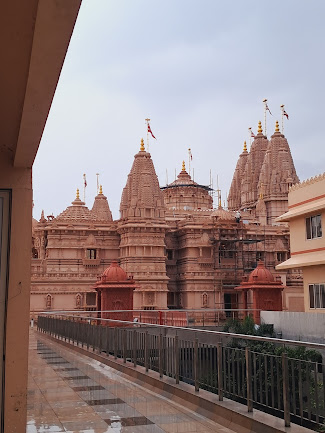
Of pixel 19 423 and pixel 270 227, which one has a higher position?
pixel 270 227

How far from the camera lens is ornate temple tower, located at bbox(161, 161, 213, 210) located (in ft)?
179

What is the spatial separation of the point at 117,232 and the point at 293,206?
740 inches

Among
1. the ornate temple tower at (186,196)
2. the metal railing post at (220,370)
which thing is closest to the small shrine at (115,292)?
the metal railing post at (220,370)

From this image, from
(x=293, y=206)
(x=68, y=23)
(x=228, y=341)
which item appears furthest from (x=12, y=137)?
(x=293, y=206)

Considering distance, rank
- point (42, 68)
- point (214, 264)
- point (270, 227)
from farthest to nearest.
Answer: point (270, 227)
point (214, 264)
point (42, 68)

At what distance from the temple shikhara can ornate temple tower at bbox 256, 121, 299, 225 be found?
16.4ft

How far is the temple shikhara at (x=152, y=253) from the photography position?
39.1 m

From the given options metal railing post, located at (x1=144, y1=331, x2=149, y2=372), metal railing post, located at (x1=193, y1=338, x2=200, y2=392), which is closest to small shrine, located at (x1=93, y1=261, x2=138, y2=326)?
metal railing post, located at (x1=144, y1=331, x2=149, y2=372)

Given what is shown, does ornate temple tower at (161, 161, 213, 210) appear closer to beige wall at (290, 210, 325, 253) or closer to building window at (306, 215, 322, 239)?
beige wall at (290, 210, 325, 253)

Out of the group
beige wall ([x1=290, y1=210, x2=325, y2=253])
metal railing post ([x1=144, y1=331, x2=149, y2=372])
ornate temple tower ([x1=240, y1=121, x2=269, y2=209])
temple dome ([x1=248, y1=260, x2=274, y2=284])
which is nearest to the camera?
metal railing post ([x1=144, y1=331, x2=149, y2=372])

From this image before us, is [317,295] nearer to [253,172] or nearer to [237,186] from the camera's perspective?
[253,172]

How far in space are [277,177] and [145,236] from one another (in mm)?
16966

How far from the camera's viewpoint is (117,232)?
4181 cm

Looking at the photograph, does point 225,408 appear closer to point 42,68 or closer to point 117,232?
point 42,68
